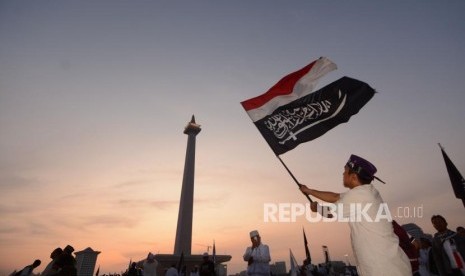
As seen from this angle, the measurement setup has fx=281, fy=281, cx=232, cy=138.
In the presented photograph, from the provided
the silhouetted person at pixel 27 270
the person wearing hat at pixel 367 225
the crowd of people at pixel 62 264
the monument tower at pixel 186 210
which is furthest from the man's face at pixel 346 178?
the monument tower at pixel 186 210

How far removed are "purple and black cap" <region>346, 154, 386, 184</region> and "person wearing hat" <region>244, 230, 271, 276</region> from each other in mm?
4988

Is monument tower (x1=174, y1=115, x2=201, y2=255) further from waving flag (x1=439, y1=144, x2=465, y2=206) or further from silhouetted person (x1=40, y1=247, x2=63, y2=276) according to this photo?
waving flag (x1=439, y1=144, x2=465, y2=206)

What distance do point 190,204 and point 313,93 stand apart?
45.0 metres

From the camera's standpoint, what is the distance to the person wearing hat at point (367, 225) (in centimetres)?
256

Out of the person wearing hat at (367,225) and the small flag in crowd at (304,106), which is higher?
the small flag in crowd at (304,106)

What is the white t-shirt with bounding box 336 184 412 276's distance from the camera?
255cm

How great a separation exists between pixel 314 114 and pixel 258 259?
170 inches

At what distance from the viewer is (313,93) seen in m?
5.46

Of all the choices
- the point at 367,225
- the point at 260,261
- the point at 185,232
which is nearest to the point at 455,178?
the point at 260,261

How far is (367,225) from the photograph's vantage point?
277 centimetres

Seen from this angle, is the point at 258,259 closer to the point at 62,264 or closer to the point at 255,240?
the point at 255,240

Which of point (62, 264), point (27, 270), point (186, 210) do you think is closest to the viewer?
point (62, 264)

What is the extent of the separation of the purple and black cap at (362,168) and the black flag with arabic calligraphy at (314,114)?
1642mm

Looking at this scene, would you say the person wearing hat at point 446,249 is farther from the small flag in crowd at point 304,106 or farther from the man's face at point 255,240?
the man's face at point 255,240
